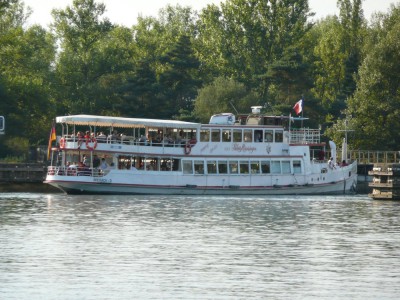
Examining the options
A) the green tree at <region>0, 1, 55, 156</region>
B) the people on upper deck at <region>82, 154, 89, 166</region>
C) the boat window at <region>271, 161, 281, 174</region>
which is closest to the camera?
the people on upper deck at <region>82, 154, 89, 166</region>

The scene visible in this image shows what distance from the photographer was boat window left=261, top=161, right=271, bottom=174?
87.6 meters

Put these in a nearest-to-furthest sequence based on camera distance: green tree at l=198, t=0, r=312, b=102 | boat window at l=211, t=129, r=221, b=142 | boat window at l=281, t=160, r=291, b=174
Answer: boat window at l=211, t=129, r=221, b=142, boat window at l=281, t=160, r=291, b=174, green tree at l=198, t=0, r=312, b=102

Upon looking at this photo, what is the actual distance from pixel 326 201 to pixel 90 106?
47.4m

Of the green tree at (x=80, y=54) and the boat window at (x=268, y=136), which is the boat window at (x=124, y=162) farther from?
the green tree at (x=80, y=54)

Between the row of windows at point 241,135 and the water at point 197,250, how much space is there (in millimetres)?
10544

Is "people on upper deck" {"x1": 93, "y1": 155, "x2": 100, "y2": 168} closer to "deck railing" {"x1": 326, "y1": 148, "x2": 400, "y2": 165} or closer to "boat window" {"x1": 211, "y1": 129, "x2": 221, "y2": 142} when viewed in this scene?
"boat window" {"x1": 211, "y1": 129, "x2": 221, "y2": 142}

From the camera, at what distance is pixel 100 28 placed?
13688 cm

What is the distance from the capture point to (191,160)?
281 ft

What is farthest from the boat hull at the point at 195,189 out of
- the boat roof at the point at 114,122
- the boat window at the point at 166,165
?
the boat roof at the point at 114,122

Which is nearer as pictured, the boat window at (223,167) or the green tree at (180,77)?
the boat window at (223,167)

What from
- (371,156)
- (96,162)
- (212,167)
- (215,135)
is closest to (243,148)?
(215,135)

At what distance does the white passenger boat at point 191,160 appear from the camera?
83.2m

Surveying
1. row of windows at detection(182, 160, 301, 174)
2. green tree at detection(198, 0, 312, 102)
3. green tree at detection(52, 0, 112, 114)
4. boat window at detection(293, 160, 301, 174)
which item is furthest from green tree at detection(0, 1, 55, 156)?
boat window at detection(293, 160, 301, 174)

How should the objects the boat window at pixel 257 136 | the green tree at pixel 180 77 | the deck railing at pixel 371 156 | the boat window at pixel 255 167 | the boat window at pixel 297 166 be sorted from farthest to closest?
the green tree at pixel 180 77
the deck railing at pixel 371 156
the boat window at pixel 297 166
the boat window at pixel 257 136
the boat window at pixel 255 167
